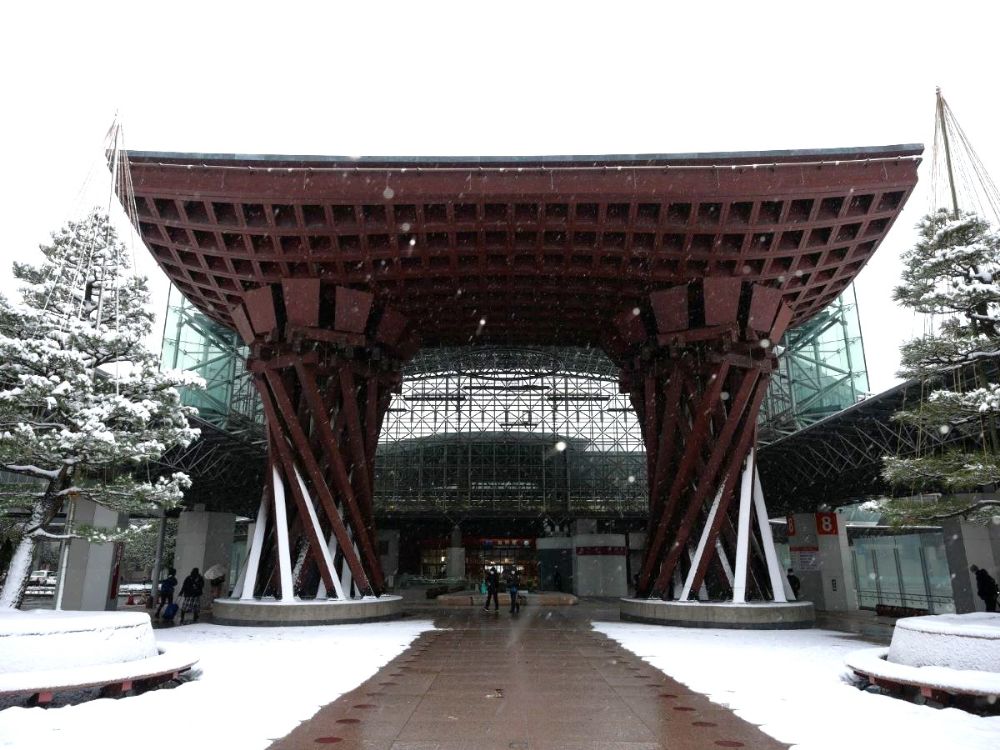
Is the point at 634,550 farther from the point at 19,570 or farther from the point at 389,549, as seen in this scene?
the point at 19,570

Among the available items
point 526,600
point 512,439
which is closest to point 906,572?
point 526,600

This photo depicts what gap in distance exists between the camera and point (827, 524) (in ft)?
85.4

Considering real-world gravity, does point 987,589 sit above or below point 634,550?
below

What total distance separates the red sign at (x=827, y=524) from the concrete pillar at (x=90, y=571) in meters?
24.2

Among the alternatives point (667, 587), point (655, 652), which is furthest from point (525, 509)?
point (655, 652)

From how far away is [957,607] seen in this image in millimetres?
18391

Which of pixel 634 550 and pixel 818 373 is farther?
pixel 634 550

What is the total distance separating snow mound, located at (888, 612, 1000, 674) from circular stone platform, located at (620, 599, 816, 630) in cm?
841

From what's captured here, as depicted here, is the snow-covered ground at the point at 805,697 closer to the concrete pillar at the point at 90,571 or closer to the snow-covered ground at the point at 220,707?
the snow-covered ground at the point at 220,707

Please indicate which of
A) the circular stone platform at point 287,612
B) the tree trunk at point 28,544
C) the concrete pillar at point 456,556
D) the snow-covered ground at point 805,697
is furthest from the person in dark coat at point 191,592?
the concrete pillar at point 456,556

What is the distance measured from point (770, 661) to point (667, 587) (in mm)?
8712

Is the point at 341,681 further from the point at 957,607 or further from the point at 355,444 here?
the point at 957,607

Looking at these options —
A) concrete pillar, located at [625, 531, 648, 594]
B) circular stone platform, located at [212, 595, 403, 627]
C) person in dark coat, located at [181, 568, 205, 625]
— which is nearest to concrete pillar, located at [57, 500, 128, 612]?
person in dark coat, located at [181, 568, 205, 625]

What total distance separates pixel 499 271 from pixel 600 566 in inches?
849
